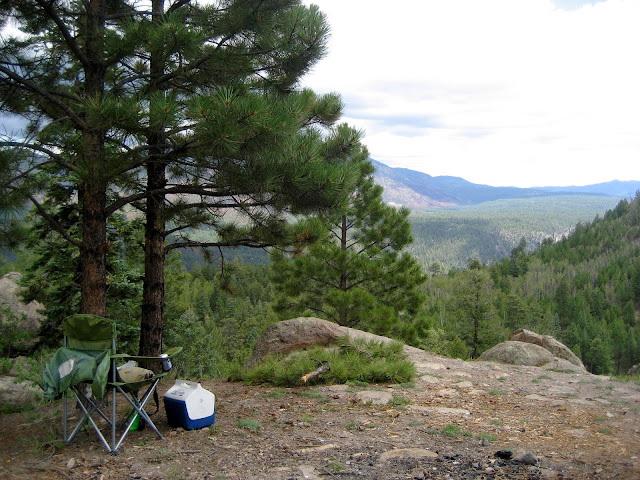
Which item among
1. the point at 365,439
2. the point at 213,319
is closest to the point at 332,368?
the point at 365,439

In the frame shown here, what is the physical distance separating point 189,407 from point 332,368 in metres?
2.84

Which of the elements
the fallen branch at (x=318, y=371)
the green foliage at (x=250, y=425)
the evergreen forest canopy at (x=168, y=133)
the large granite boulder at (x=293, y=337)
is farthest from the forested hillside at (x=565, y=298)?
the green foliage at (x=250, y=425)

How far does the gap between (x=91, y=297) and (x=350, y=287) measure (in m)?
10.7

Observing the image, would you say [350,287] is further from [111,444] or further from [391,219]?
[111,444]

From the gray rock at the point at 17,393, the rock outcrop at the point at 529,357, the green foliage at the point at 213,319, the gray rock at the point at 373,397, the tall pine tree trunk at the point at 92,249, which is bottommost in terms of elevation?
the green foliage at the point at 213,319

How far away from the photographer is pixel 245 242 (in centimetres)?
643

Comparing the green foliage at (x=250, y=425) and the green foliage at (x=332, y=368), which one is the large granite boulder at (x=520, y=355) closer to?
the green foliage at (x=332, y=368)

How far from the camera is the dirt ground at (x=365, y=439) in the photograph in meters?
3.54

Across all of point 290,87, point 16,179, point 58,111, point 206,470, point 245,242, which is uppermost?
point 290,87

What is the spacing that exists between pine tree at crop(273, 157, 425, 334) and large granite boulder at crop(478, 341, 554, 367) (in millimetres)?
3892

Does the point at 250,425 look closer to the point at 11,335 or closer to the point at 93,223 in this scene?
the point at 93,223

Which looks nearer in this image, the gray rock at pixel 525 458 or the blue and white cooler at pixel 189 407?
the gray rock at pixel 525 458

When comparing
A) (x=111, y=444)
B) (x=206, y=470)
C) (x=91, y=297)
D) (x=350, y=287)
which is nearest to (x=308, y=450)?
(x=206, y=470)

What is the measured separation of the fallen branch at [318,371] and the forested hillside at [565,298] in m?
12.0
